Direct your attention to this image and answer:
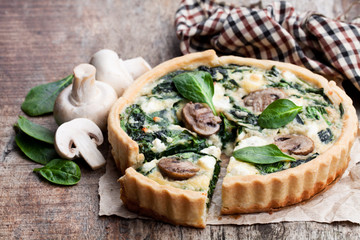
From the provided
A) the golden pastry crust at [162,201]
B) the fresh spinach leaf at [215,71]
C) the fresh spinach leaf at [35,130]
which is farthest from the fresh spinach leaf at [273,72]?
the fresh spinach leaf at [35,130]

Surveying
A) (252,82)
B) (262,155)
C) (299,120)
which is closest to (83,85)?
(252,82)

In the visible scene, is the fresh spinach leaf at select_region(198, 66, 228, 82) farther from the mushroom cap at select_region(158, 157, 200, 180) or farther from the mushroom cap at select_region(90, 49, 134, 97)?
the mushroom cap at select_region(158, 157, 200, 180)

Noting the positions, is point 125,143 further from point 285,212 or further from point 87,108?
point 285,212

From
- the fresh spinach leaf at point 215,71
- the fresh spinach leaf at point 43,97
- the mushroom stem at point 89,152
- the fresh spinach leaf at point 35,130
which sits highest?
the fresh spinach leaf at point 215,71

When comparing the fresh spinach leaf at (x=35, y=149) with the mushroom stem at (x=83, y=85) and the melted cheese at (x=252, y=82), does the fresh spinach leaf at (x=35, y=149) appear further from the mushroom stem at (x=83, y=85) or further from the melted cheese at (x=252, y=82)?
the melted cheese at (x=252, y=82)

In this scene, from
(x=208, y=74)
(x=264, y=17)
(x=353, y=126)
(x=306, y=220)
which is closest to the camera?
(x=306, y=220)

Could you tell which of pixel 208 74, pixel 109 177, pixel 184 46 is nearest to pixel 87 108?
pixel 109 177

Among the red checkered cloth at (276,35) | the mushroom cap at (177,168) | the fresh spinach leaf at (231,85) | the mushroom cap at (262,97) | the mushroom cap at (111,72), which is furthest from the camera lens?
the red checkered cloth at (276,35)
